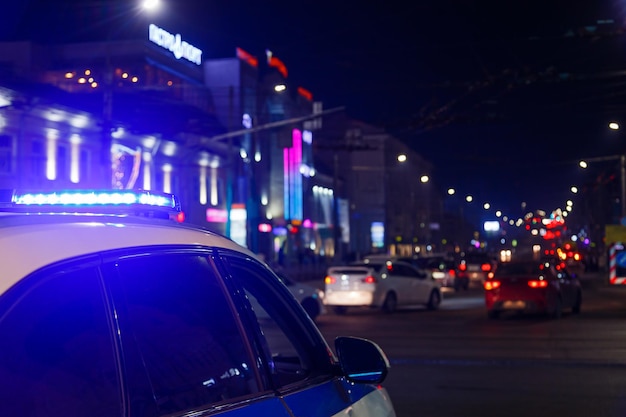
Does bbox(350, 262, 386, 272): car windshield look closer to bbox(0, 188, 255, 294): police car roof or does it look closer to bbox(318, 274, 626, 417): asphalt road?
bbox(318, 274, 626, 417): asphalt road

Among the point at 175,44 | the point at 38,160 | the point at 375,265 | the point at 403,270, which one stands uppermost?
the point at 175,44

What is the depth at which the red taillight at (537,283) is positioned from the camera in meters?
22.9

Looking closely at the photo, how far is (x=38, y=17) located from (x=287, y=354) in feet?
171

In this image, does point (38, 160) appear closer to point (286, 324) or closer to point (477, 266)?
point (477, 266)

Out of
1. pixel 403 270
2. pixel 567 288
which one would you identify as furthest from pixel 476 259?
pixel 567 288

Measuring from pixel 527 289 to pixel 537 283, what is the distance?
0.28 meters

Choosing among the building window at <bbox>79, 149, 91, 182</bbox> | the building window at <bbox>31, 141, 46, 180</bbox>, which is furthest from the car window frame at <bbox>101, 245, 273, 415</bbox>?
the building window at <bbox>79, 149, 91, 182</bbox>

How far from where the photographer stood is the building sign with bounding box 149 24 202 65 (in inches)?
1973

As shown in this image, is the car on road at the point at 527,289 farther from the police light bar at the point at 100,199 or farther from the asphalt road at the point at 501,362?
the police light bar at the point at 100,199

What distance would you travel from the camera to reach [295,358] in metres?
4.05

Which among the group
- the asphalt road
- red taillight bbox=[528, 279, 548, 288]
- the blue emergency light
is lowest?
the asphalt road

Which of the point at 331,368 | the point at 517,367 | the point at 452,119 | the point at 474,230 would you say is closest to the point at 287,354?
the point at 331,368

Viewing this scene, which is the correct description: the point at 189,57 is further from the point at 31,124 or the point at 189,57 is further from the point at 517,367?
the point at 517,367

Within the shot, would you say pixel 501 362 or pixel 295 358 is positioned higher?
pixel 295 358
